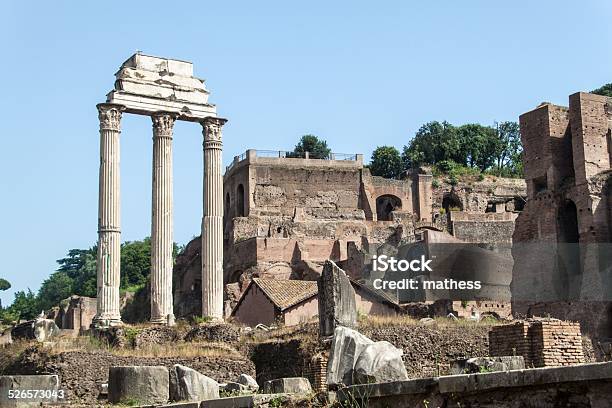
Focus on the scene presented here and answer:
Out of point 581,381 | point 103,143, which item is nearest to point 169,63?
point 103,143

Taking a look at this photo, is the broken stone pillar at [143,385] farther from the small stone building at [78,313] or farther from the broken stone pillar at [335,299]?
the small stone building at [78,313]

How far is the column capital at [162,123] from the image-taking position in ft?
100

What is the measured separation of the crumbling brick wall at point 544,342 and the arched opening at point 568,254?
19.7 m

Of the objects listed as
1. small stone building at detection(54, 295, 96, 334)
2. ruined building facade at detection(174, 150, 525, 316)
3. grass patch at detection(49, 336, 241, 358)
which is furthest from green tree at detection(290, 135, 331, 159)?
grass patch at detection(49, 336, 241, 358)

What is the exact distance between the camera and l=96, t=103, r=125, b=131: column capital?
29812 mm

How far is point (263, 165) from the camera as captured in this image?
56438 mm

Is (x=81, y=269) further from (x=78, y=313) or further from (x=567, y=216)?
(x=567, y=216)

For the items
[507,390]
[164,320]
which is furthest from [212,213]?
[507,390]

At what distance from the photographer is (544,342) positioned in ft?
47.3

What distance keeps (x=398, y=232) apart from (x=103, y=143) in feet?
85.1

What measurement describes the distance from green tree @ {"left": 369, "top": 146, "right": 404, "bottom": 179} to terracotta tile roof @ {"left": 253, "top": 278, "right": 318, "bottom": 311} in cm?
4115

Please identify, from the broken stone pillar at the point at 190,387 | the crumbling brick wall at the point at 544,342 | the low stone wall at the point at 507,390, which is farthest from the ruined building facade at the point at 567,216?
the low stone wall at the point at 507,390

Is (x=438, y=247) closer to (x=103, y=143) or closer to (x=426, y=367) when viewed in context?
(x=103, y=143)

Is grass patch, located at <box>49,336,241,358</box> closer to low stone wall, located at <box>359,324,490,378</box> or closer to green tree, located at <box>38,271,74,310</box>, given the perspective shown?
low stone wall, located at <box>359,324,490,378</box>
